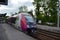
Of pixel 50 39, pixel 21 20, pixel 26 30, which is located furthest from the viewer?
pixel 21 20

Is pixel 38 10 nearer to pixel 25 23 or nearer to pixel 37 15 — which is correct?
pixel 37 15

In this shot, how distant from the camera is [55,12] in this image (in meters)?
80.6

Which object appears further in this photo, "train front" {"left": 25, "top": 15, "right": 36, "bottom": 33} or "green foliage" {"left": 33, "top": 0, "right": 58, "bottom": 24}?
"green foliage" {"left": 33, "top": 0, "right": 58, "bottom": 24}

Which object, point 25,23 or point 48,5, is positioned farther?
point 48,5

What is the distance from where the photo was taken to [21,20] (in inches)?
1161

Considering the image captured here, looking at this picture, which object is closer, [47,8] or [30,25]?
[30,25]

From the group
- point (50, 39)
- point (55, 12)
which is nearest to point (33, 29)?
point (50, 39)

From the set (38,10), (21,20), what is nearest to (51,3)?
(38,10)

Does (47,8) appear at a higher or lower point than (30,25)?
higher

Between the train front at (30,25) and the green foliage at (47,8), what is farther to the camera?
the green foliage at (47,8)

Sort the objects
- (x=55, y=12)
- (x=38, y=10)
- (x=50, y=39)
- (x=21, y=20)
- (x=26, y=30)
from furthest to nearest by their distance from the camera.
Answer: (x=38, y=10), (x=55, y=12), (x=21, y=20), (x=26, y=30), (x=50, y=39)

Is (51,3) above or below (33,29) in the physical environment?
above

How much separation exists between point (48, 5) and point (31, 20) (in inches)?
2249

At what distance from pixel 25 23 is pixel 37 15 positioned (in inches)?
2573
